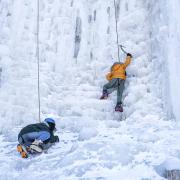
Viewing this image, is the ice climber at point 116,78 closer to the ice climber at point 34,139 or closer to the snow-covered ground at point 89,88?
the snow-covered ground at point 89,88

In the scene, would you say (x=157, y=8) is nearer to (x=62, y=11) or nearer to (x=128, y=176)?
(x=62, y=11)

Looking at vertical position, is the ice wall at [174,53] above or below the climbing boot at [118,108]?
above

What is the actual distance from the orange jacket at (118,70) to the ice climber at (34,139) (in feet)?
7.25

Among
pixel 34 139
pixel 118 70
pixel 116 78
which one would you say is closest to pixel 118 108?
pixel 116 78

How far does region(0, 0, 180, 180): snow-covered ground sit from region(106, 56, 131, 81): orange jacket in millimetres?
159

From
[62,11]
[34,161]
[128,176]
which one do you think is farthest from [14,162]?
[62,11]

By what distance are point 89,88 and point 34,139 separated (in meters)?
2.46

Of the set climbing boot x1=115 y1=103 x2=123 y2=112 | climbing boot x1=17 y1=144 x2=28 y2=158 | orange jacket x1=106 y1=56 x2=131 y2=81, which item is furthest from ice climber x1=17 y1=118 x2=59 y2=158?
orange jacket x1=106 y1=56 x2=131 y2=81

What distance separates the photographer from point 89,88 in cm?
929

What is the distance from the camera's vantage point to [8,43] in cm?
946

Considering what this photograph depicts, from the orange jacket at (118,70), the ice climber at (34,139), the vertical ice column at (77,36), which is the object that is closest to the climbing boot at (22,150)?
the ice climber at (34,139)

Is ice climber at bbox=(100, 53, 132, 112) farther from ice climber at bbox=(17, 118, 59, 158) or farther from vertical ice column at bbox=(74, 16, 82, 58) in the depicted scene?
ice climber at bbox=(17, 118, 59, 158)

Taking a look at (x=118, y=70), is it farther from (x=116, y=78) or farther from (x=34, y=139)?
(x=34, y=139)

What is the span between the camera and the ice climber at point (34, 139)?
7.06m
